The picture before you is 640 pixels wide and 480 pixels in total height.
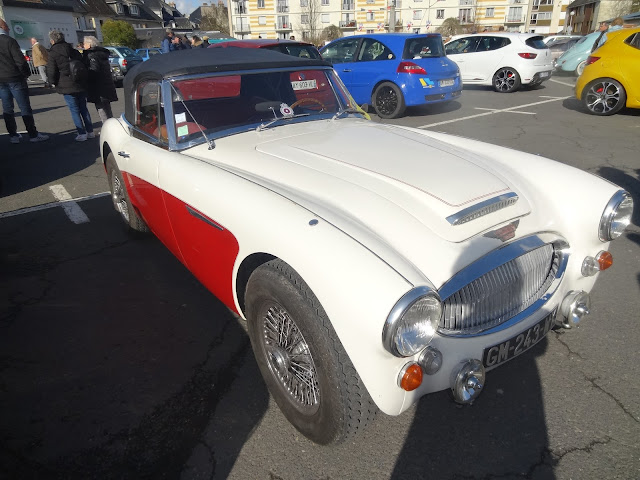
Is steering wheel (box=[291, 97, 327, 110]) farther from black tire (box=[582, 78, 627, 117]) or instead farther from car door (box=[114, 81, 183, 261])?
black tire (box=[582, 78, 627, 117])

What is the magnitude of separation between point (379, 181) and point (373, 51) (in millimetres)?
7553

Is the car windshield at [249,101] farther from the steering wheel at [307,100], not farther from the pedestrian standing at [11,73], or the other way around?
the pedestrian standing at [11,73]

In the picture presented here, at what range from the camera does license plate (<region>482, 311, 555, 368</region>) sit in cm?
191

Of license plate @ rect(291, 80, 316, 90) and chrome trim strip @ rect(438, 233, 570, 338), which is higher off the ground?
license plate @ rect(291, 80, 316, 90)

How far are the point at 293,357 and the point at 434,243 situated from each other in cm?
80

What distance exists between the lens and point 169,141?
2.88 m

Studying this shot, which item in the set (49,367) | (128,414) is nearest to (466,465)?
(128,414)

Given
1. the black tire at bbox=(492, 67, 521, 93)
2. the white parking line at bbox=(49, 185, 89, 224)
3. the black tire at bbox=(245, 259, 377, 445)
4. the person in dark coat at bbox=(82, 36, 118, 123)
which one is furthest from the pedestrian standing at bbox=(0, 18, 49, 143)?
the black tire at bbox=(492, 67, 521, 93)

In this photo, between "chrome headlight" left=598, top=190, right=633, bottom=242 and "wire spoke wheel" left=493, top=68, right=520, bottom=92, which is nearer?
"chrome headlight" left=598, top=190, right=633, bottom=242

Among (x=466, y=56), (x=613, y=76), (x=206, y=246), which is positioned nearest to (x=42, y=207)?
(x=206, y=246)

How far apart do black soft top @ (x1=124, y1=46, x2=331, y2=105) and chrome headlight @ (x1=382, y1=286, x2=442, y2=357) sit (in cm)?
225

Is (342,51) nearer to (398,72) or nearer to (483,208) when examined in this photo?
(398,72)

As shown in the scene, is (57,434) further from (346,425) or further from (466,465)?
(466,465)

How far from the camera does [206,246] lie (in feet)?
7.99
